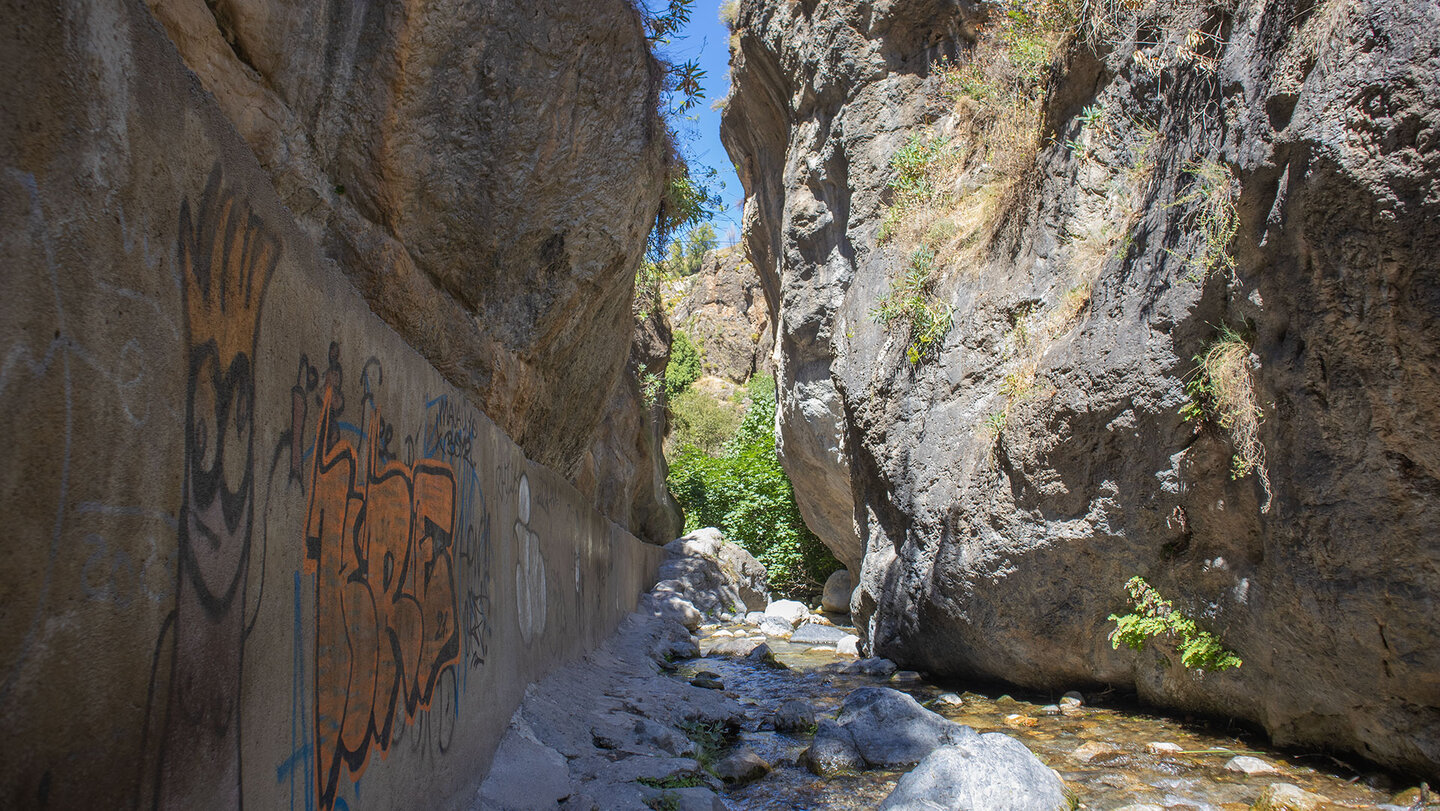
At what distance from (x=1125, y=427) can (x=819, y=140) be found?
857 centimetres

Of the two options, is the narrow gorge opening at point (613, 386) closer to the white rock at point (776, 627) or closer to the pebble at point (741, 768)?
the pebble at point (741, 768)

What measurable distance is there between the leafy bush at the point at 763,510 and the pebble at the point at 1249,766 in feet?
46.1

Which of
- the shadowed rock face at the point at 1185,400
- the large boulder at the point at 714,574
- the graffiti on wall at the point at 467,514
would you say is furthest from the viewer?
the large boulder at the point at 714,574

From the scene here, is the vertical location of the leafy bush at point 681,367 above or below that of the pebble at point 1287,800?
above

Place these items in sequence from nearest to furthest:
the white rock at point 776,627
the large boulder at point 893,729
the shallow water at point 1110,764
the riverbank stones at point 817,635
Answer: the shallow water at point 1110,764 → the large boulder at point 893,729 → the riverbank stones at point 817,635 → the white rock at point 776,627

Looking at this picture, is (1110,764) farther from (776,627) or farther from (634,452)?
(634,452)

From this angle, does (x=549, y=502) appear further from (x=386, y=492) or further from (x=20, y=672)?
(x=20, y=672)

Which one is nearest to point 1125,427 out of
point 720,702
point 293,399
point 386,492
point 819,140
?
point 720,702

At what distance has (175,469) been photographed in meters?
1.57

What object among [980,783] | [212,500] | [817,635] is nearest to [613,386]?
[817,635]

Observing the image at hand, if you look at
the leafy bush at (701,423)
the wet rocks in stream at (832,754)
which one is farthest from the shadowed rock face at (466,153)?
the leafy bush at (701,423)

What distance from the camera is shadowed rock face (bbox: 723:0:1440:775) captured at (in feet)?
13.7

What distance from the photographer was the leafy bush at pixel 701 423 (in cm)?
2877

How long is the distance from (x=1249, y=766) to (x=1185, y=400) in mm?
2371
